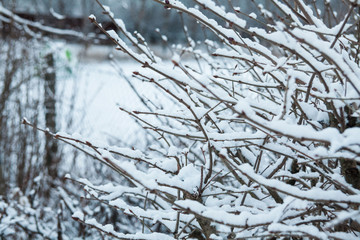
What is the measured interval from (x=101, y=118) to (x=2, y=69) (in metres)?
1.74

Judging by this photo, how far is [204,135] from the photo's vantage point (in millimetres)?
1601

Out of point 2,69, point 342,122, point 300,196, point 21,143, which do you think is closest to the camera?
point 300,196

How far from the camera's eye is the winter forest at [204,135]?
123 centimetres

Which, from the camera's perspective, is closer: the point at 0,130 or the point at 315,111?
the point at 315,111

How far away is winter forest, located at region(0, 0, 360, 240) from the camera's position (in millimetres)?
1229

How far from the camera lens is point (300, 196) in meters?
1.16

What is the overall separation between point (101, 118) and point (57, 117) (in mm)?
891

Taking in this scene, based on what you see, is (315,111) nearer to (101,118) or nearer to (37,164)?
(37,164)

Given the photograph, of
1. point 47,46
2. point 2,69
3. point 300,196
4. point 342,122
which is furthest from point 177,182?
point 47,46

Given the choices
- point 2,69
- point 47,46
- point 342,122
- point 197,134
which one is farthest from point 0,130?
point 342,122

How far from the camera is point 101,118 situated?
689 centimetres

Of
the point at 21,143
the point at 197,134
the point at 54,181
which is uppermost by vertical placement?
the point at 197,134

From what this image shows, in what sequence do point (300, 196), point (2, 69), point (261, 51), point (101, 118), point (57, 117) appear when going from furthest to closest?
1. point (101, 118)
2. point (57, 117)
3. point (2, 69)
4. point (261, 51)
5. point (300, 196)

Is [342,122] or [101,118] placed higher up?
[342,122]
